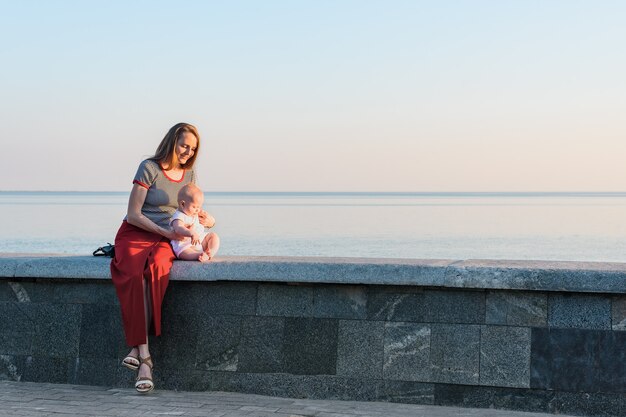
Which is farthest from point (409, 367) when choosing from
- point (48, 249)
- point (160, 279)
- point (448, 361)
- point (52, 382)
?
point (48, 249)

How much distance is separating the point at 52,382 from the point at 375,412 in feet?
7.22

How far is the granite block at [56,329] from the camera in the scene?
6164 mm

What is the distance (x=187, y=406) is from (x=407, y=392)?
1247mm

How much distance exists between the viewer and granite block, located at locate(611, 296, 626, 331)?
521cm

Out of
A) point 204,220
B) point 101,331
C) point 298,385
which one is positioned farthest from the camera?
point 204,220

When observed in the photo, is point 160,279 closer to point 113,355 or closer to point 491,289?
point 113,355

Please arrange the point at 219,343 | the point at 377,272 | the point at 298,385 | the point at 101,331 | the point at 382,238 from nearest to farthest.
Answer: the point at 377,272 → the point at 298,385 → the point at 219,343 → the point at 101,331 → the point at 382,238

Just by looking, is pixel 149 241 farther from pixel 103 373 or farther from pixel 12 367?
pixel 12 367

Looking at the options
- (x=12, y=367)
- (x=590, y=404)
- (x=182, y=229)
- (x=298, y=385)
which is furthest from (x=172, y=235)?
(x=590, y=404)

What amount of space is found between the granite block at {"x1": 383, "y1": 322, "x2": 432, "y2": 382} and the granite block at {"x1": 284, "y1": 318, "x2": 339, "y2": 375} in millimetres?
324

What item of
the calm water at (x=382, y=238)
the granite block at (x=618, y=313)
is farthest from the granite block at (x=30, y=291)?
the calm water at (x=382, y=238)

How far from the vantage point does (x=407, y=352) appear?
552 centimetres

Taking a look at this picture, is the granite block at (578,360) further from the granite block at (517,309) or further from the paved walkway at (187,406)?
the paved walkway at (187,406)

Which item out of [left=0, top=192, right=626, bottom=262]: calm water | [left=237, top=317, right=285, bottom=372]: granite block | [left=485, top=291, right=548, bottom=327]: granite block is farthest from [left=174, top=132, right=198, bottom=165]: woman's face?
[left=0, top=192, right=626, bottom=262]: calm water
